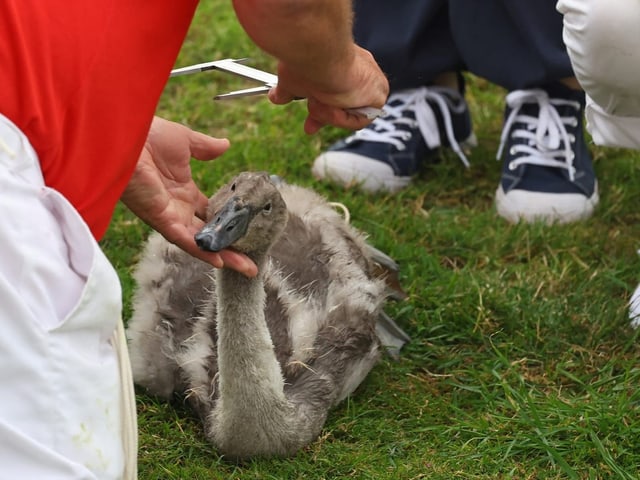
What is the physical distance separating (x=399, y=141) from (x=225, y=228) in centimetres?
188

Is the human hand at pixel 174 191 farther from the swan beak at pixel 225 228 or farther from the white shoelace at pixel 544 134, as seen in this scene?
the white shoelace at pixel 544 134

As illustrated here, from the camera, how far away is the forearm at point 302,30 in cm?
182

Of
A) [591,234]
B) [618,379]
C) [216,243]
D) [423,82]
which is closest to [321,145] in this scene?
[423,82]

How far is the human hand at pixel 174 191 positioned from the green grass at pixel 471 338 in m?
0.59

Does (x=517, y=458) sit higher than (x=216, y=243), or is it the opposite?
(x=216, y=243)

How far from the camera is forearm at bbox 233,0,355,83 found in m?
1.82

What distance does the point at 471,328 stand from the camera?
10.7 ft

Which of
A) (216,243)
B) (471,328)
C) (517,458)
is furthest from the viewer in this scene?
(471,328)

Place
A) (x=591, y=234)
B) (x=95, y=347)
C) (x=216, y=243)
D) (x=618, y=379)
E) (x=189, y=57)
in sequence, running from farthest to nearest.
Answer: (x=189, y=57)
(x=591, y=234)
(x=618, y=379)
(x=216, y=243)
(x=95, y=347)

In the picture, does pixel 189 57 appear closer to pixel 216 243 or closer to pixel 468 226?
pixel 468 226

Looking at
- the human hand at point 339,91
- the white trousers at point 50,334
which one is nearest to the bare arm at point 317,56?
the human hand at point 339,91

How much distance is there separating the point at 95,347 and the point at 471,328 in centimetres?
162

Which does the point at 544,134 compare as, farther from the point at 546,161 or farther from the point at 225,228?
the point at 225,228

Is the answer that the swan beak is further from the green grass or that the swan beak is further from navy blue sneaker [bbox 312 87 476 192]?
navy blue sneaker [bbox 312 87 476 192]
